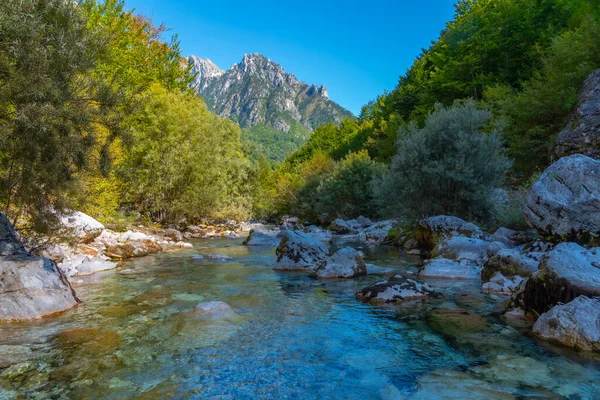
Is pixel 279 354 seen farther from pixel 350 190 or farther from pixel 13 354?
pixel 350 190

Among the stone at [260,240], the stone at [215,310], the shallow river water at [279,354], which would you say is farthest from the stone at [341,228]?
the stone at [215,310]

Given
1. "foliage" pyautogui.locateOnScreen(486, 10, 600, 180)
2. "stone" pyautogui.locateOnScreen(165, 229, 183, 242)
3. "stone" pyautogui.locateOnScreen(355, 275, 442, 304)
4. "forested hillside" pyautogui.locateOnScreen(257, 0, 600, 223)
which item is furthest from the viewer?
"stone" pyautogui.locateOnScreen(165, 229, 183, 242)

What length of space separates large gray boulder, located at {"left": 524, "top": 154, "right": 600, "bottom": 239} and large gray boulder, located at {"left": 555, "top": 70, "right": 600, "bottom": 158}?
6128 mm

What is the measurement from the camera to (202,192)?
27.2 meters

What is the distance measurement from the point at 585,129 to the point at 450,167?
521 cm

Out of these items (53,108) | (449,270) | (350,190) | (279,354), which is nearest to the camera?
(279,354)

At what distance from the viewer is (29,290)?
6812mm

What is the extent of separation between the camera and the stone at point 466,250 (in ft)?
37.2

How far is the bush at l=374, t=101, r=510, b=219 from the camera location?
17.0 m

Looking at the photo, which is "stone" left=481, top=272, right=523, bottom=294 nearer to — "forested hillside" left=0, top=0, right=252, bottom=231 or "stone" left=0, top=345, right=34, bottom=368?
"stone" left=0, top=345, right=34, bottom=368

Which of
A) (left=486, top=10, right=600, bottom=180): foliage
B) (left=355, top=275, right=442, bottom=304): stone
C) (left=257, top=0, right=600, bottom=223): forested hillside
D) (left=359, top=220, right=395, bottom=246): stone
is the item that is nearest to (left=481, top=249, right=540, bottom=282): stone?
(left=355, top=275, right=442, bottom=304): stone

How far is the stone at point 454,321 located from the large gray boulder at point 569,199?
4119 millimetres

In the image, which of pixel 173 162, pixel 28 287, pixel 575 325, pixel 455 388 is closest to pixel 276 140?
pixel 173 162

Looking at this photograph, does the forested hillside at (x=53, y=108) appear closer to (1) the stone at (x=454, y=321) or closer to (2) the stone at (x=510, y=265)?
(1) the stone at (x=454, y=321)
